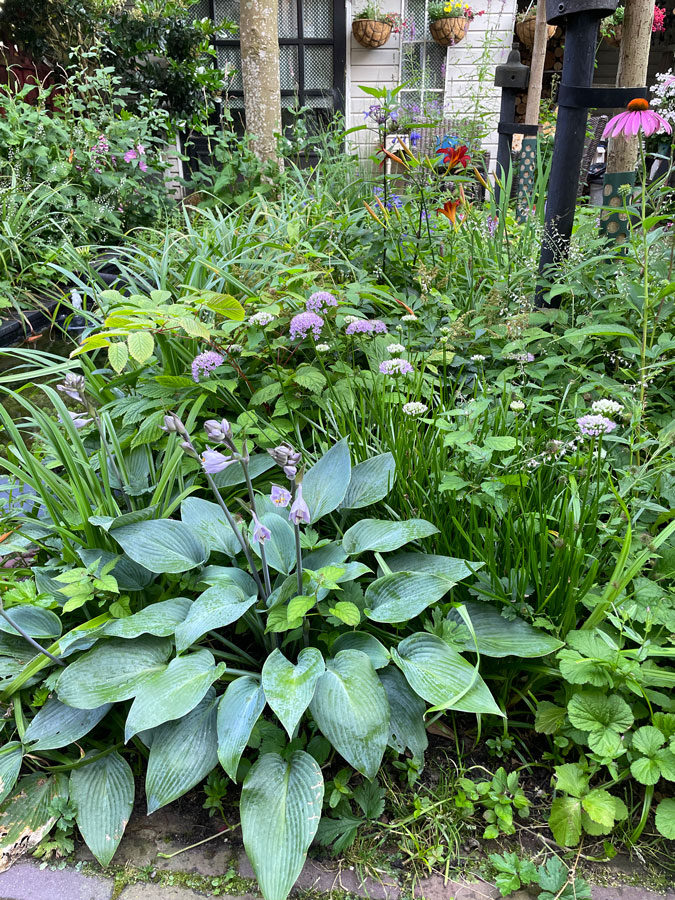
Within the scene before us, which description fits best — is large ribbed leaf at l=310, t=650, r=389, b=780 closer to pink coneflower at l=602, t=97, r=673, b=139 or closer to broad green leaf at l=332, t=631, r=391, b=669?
broad green leaf at l=332, t=631, r=391, b=669

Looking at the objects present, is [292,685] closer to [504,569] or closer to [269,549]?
[269,549]

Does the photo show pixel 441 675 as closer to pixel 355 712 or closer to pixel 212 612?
pixel 355 712

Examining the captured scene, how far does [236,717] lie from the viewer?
102 cm

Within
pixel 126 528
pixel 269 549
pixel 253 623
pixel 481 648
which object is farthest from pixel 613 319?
pixel 126 528

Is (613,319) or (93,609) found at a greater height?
(613,319)

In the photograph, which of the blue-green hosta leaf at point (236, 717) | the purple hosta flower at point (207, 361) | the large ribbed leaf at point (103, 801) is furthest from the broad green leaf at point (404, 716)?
the purple hosta flower at point (207, 361)

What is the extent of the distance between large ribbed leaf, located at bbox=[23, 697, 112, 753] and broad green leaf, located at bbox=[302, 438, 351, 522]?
57 cm

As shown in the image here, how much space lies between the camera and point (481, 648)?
1.12 m

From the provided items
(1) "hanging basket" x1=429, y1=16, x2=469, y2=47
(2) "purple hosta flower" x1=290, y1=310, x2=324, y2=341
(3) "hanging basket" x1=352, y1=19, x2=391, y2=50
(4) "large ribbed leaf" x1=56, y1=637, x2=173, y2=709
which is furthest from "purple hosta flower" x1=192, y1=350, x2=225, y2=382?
(1) "hanging basket" x1=429, y1=16, x2=469, y2=47

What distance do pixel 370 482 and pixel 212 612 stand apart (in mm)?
494

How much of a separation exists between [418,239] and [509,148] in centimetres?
106

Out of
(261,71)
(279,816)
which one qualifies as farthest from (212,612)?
(261,71)

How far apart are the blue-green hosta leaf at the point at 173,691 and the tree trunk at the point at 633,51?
8.14ft

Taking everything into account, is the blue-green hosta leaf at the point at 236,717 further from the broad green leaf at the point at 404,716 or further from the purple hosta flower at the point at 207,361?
the purple hosta flower at the point at 207,361
